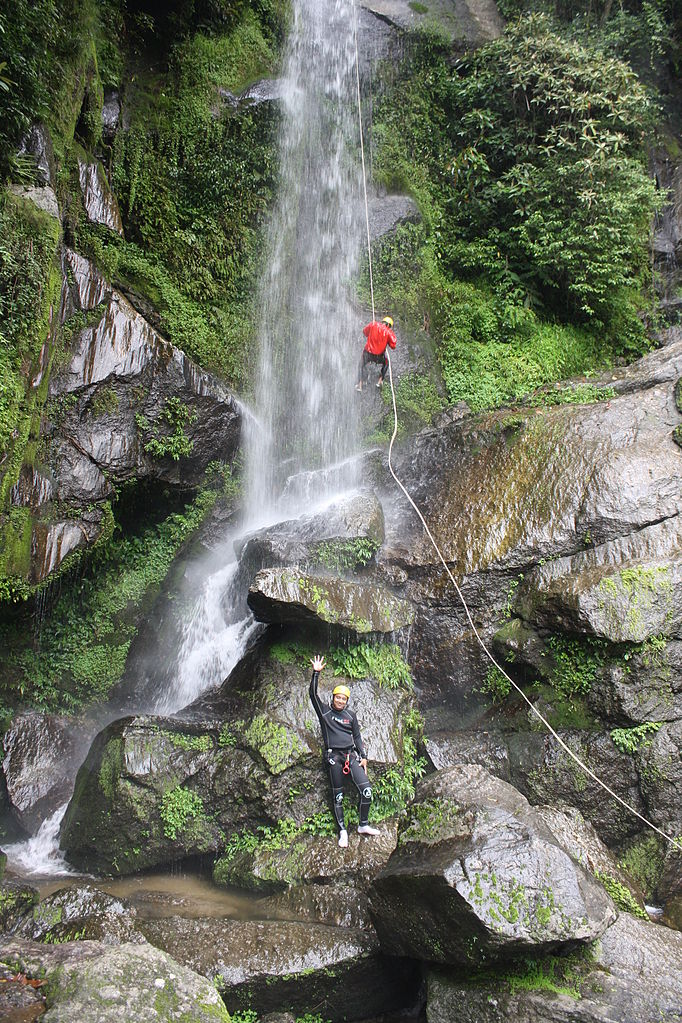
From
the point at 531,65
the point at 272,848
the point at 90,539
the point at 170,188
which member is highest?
the point at 531,65

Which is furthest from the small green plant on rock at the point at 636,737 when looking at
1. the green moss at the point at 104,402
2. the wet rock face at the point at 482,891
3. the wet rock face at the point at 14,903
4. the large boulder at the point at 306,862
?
the green moss at the point at 104,402

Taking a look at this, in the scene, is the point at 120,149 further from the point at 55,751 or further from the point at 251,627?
the point at 55,751

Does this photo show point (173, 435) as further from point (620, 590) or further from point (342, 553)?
point (620, 590)

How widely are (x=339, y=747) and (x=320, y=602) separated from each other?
1656 millimetres

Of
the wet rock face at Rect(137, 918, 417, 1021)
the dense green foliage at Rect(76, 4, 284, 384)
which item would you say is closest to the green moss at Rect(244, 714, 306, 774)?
the wet rock face at Rect(137, 918, 417, 1021)

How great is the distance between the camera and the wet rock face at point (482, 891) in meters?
4.85

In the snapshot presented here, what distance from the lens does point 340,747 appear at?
23.6 feet

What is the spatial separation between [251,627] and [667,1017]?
6.22m

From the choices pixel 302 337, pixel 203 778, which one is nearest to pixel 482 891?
pixel 203 778

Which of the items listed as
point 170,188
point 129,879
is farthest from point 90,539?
point 170,188

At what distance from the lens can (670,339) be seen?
12375 millimetres

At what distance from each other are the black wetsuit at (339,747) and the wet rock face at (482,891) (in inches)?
57.0

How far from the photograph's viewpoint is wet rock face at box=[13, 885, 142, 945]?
5.75 metres

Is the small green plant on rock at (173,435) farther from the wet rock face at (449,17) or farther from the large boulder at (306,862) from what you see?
the wet rock face at (449,17)
